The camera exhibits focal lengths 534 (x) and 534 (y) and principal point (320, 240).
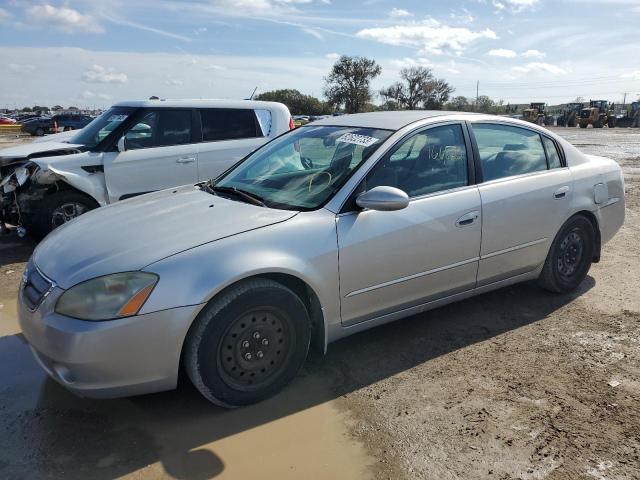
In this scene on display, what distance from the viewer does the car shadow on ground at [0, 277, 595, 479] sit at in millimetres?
2609

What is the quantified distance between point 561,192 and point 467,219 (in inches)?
44.7

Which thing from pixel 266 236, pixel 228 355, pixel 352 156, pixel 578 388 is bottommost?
pixel 578 388

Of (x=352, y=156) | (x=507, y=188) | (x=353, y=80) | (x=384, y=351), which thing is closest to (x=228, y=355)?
(x=384, y=351)

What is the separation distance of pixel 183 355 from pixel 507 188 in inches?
104

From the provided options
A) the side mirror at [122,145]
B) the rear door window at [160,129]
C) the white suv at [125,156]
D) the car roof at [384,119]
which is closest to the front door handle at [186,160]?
the white suv at [125,156]

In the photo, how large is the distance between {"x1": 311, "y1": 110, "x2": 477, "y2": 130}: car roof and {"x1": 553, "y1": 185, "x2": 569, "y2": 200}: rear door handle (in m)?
1.02

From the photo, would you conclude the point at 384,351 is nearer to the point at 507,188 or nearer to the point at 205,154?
the point at 507,188

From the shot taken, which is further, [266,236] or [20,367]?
[20,367]

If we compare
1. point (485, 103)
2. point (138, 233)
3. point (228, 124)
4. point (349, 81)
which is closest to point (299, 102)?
point (349, 81)

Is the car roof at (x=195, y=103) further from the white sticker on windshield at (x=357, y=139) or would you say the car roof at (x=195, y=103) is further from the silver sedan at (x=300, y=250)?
the white sticker on windshield at (x=357, y=139)

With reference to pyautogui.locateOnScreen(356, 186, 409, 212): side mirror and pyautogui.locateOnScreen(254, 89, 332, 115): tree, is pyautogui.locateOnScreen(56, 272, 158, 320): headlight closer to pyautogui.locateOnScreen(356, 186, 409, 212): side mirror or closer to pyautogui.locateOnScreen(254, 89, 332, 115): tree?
pyautogui.locateOnScreen(356, 186, 409, 212): side mirror

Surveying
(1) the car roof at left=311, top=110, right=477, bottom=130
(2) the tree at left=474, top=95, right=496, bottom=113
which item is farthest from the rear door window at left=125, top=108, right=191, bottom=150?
(2) the tree at left=474, top=95, right=496, bottom=113

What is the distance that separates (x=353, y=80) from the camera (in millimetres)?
66750

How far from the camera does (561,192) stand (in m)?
4.36
